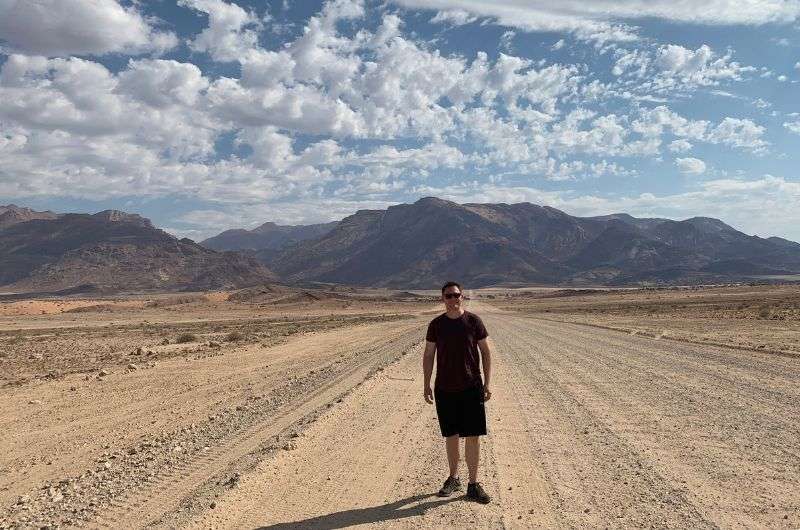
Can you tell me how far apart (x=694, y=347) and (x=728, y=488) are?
17108 mm

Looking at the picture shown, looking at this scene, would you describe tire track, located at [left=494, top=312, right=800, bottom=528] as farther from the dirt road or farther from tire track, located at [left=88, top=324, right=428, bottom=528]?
tire track, located at [left=88, top=324, right=428, bottom=528]

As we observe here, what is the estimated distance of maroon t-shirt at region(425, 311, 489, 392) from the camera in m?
6.34

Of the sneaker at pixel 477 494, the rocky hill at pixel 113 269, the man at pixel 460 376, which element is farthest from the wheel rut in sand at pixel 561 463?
the rocky hill at pixel 113 269

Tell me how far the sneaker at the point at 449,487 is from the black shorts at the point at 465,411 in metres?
0.55

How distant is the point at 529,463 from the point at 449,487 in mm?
1589

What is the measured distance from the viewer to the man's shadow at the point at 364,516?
225 inches

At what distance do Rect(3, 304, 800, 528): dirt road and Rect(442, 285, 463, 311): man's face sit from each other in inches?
83.3

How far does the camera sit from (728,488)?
6398 mm

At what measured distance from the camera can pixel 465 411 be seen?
6406mm

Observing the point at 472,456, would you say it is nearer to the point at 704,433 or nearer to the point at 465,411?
the point at 465,411

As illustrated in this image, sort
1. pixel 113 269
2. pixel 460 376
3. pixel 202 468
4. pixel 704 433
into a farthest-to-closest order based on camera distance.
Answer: pixel 113 269 < pixel 704 433 < pixel 202 468 < pixel 460 376

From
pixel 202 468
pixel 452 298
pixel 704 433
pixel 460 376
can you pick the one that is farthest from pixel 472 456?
pixel 704 433

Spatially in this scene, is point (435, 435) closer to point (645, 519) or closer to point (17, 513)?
point (645, 519)

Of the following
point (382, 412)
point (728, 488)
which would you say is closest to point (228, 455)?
point (382, 412)
